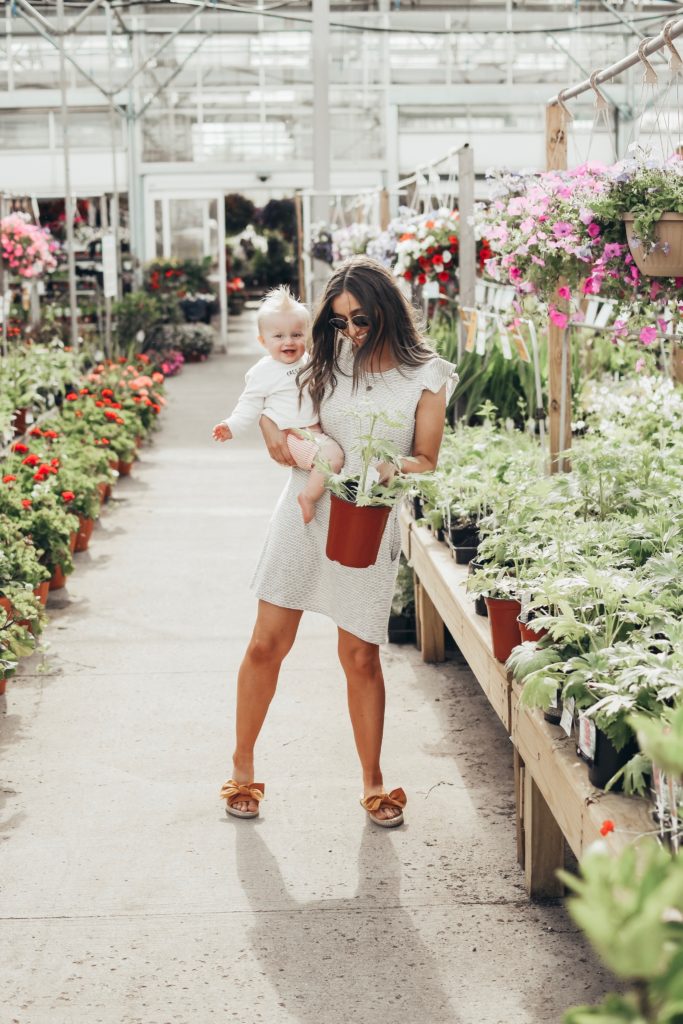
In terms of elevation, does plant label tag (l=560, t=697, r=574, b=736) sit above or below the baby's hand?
below

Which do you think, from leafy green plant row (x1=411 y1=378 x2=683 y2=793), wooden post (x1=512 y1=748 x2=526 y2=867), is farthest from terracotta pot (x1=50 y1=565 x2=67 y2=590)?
wooden post (x1=512 y1=748 x2=526 y2=867)

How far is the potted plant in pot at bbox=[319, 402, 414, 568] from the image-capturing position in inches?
107

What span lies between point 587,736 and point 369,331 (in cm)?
109

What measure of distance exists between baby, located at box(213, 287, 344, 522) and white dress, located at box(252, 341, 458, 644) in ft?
0.18

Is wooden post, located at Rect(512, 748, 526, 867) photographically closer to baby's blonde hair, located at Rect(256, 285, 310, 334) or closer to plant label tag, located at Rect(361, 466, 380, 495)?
plant label tag, located at Rect(361, 466, 380, 495)

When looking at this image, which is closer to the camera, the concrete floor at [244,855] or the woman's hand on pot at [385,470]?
the concrete floor at [244,855]

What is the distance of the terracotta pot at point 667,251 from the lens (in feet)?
9.21

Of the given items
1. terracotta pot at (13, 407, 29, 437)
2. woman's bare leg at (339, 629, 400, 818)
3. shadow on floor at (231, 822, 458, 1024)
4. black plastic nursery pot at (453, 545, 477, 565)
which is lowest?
shadow on floor at (231, 822, 458, 1024)

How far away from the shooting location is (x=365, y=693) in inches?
119

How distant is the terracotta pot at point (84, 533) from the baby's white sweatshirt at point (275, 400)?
2.97 metres

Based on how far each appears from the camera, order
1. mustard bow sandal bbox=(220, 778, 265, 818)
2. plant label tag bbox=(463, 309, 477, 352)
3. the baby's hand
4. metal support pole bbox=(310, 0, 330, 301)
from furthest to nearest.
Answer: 1. metal support pole bbox=(310, 0, 330, 301)
2. plant label tag bbox=(463, 309, 477, 352)
3. mustard bow sandal bbox=(220, 778, 265, 818)
4. the baby's hand

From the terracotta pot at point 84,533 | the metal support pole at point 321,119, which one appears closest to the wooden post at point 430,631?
the terracotta pot at point 84,533

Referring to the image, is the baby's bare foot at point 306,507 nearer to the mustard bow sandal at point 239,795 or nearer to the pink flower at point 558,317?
the mustard bow sandal at point 239,795

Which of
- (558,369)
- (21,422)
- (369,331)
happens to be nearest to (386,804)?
(369,331)
